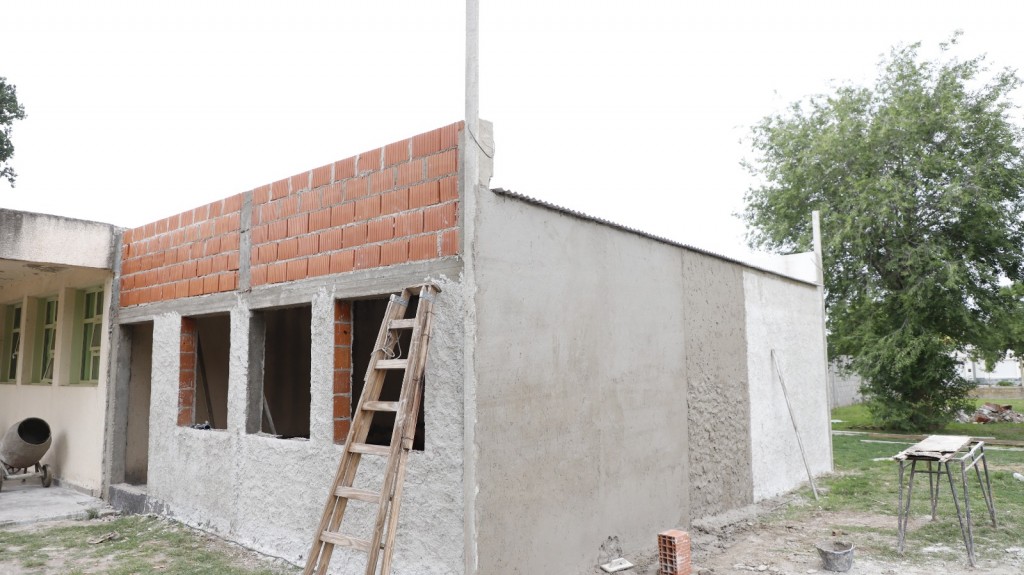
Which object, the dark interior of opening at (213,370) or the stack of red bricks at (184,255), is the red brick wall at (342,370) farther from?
the dark interior of opening at (213,370)

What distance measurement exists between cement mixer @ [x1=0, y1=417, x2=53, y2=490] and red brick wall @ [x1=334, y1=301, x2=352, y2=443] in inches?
245

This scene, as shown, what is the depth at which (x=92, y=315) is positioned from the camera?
8.86 metres

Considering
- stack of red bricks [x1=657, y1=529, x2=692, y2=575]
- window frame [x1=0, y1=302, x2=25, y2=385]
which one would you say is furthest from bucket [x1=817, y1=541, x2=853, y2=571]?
window frame [x1=0, y1=302, x2=25, y2=385]

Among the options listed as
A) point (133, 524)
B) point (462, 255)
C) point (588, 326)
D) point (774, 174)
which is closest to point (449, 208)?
point (462, 255)

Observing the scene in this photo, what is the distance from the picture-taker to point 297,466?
17.5 feet

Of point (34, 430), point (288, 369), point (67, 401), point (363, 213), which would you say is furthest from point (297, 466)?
point (34, 430)

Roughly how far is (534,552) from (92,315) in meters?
7.45

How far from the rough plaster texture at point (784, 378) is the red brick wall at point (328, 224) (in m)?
4.90

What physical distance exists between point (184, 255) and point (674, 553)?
18.5 feet

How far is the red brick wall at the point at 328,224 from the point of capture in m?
4.52

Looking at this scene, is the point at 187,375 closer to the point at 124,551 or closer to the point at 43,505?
the point at 124,551

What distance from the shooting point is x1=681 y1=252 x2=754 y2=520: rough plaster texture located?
6712 millimetres

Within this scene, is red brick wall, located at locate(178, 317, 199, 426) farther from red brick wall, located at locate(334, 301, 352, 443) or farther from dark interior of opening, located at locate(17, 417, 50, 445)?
Answer: dark interior of opening, located at locate(17, 417, 50, 445)

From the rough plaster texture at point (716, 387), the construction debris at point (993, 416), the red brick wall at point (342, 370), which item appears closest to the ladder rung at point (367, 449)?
the red brick wall at point (342, 370)
